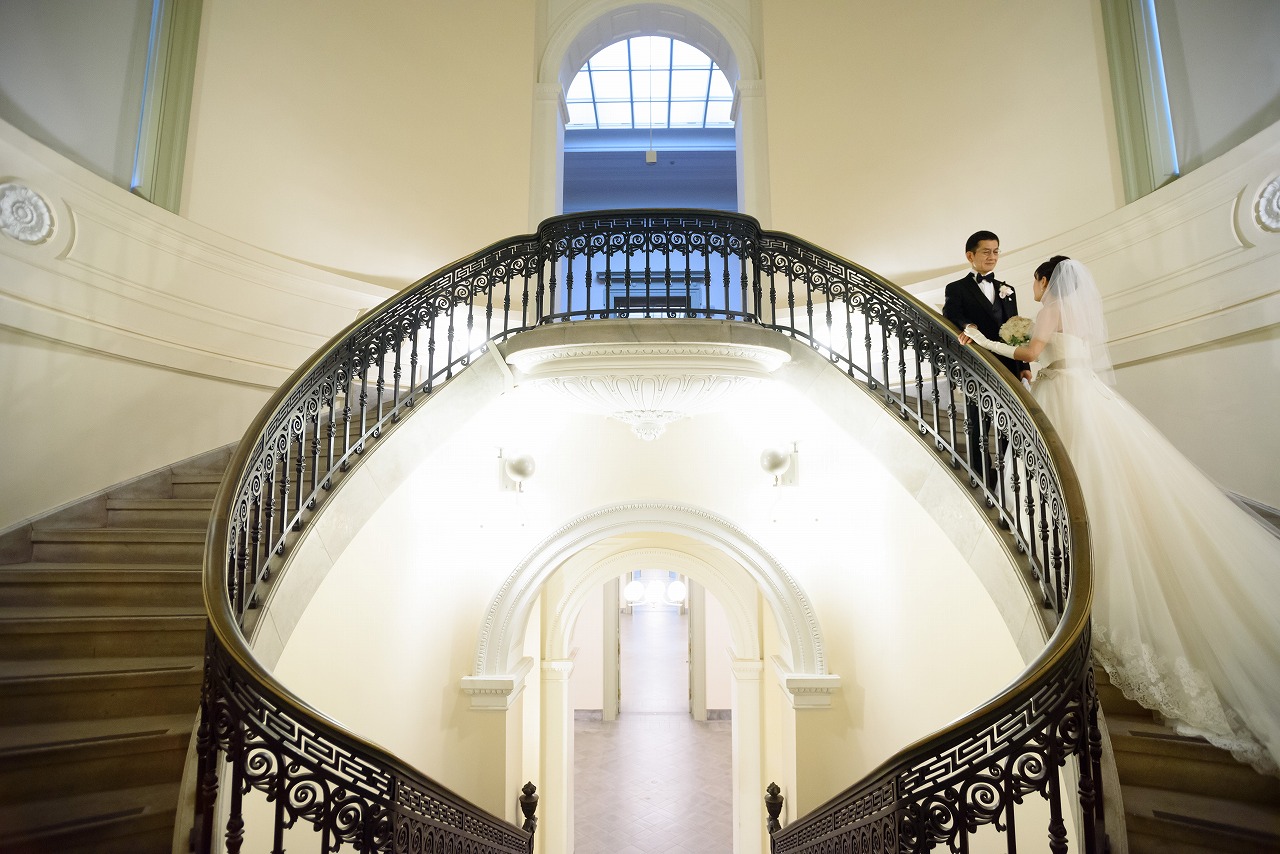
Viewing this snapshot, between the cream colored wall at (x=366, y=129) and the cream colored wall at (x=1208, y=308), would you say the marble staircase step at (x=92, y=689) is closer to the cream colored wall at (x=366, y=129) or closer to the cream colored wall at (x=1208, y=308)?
the cream colored wall at (x=366, y=129)

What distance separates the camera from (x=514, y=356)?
470 cm

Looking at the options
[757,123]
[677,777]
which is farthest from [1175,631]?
[677,777]

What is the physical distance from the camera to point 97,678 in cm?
279

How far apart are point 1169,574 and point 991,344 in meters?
1.43

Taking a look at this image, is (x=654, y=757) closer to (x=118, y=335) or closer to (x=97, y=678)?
(x=118, y=335)

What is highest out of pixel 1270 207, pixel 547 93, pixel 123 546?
pixel 547 93

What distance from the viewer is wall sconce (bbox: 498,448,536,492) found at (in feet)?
18.9

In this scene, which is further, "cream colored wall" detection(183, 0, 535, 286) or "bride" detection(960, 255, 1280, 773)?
"cream colored wall" detection(183, 0, 535, 286)

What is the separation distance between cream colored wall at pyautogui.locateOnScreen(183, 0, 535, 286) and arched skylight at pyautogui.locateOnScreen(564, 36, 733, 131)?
1590 millimetres

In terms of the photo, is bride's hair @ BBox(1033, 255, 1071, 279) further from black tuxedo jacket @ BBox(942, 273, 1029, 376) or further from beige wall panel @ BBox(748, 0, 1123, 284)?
beige wall panel @ BBox(748, 0, 1123, 284)

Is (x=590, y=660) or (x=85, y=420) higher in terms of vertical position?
(x=85, y=420)

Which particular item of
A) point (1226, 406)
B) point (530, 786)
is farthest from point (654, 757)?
point (1226, 406)

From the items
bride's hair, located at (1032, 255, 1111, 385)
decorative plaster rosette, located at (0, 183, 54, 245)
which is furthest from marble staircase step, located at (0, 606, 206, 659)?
bride's hair, located at (1032, 255, 1111, 385)

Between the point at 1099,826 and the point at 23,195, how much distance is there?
20.4 feet
